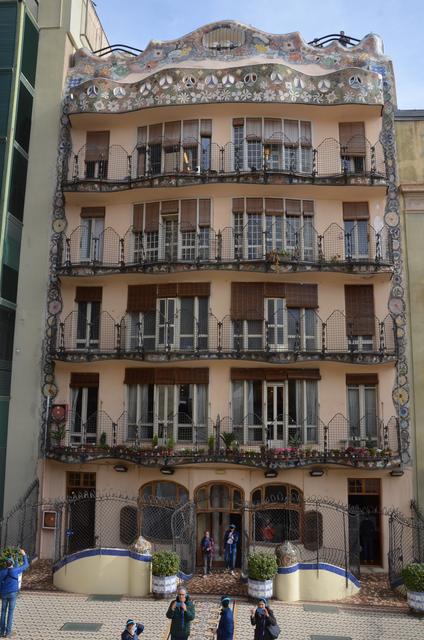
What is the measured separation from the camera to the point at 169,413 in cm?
2364

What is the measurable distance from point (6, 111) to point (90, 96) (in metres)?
3.53

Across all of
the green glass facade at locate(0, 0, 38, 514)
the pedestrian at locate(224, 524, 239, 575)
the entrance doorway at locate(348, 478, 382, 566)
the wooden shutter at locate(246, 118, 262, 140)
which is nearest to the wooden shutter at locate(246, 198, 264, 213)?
the wooden shutter at locate(246, 118, 262, 140)

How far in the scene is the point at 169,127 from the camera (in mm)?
25484

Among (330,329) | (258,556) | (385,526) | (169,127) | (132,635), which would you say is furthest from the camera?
(169,127)

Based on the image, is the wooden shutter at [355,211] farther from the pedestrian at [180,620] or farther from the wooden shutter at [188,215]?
the pedestrian at [180,620]

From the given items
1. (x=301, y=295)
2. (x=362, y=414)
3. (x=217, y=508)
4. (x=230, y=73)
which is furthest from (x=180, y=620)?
(x=230, y=73)

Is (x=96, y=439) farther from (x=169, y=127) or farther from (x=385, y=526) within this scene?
(x=169, y=127)

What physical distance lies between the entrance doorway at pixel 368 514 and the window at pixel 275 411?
242 centimetres

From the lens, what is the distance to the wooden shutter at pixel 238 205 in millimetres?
24531

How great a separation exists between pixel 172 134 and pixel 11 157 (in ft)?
21.4

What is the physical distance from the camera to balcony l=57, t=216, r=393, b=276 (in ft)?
77.0

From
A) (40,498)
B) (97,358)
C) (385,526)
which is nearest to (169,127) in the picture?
(97,358)

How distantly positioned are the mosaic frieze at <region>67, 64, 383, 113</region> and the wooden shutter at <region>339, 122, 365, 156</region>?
108cm

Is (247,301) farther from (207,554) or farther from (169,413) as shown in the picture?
(207,554)
